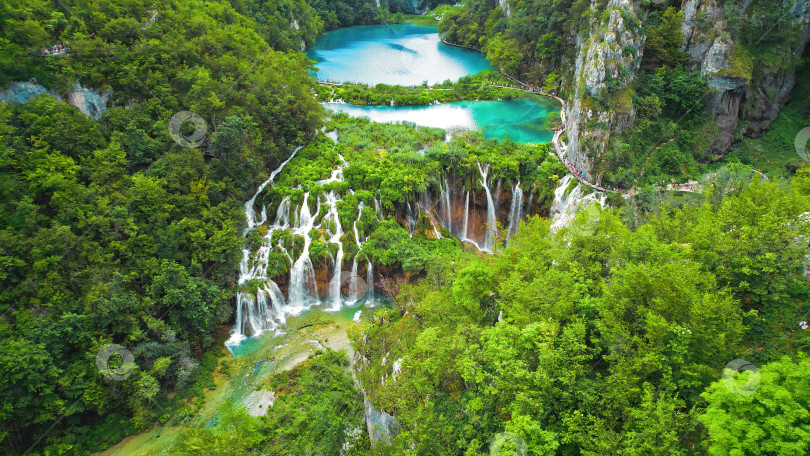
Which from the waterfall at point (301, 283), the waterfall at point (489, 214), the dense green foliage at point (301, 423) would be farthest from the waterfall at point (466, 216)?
the dense green foliage at point (301, 423)

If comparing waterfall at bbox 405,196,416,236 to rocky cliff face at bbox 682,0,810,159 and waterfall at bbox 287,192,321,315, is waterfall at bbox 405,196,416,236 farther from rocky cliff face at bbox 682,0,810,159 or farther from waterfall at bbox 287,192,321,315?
rocky cliff face at bbox 682,0,810,159

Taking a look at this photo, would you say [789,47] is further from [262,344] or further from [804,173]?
[262,344]

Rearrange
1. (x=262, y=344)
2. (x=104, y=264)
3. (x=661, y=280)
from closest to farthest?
(x=661, y=280), (x=104, y=264), (x=262, y=344)

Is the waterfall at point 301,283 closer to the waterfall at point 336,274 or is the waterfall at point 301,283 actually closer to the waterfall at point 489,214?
the waterfall at point 336,274

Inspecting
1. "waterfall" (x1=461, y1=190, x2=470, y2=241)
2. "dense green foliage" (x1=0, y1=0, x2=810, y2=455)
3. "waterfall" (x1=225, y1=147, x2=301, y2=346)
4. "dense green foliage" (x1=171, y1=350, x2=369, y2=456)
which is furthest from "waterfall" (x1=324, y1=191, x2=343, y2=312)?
"waterfall" (x1=461, y1=190, x2=470, y2=241)

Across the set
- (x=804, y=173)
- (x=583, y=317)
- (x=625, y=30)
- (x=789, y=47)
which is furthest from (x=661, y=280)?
(x=789, y=47)

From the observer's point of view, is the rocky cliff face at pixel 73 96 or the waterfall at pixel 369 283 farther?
the waterfall at pixel 369 283
